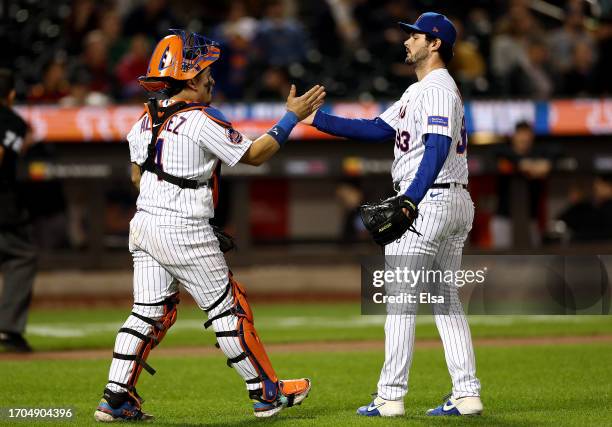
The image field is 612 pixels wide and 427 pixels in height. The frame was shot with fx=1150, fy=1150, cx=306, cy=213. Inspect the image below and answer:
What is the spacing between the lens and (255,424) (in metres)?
6.18

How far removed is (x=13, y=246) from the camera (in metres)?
10.0

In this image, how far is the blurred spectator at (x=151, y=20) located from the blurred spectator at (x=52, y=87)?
164 centimetres

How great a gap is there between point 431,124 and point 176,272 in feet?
5.24

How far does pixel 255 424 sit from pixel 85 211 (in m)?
9.89

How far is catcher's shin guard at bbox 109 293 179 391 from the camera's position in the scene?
6270 mm

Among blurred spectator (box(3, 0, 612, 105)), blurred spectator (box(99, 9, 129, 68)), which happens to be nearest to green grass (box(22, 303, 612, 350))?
blurred spectator (box(3, 0, 612, 105))

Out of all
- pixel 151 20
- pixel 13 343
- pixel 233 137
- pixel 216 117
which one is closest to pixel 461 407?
pixel 233 137

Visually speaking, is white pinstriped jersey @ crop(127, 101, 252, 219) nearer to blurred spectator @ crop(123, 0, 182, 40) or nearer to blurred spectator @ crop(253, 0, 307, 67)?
blurred spectator @ crop(253, 0, 307, 67)

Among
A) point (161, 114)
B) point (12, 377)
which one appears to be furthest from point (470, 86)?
point (161, 114)

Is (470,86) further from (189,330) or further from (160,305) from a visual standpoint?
(160,305)

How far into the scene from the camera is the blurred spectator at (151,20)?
16.4 m

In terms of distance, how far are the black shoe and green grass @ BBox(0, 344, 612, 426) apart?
609 mm

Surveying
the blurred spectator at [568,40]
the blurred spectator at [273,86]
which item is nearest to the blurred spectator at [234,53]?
the blurred spectator at [273,86]

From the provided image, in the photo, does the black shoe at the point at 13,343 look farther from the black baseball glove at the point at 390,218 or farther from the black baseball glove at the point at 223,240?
the black baseball glove at the point at 390,218
